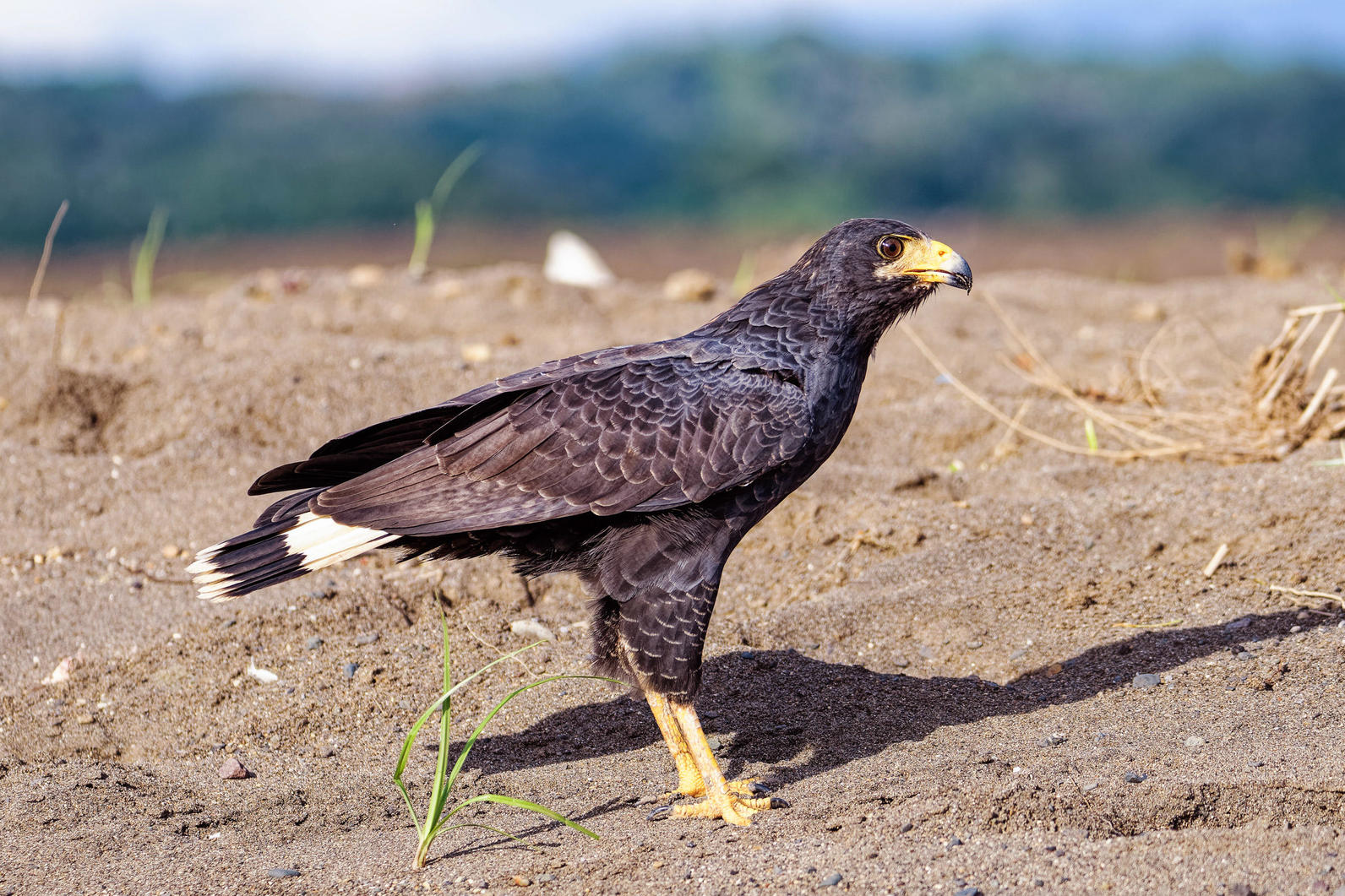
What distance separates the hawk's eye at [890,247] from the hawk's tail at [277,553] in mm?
1691

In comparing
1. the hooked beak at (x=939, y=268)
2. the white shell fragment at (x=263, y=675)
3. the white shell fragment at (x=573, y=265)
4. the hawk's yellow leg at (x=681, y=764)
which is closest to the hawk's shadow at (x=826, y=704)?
the hawk's yellow leg at (x=681, y=764)

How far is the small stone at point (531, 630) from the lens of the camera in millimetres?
4609

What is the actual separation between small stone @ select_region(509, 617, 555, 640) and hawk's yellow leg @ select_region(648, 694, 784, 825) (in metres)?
0.95

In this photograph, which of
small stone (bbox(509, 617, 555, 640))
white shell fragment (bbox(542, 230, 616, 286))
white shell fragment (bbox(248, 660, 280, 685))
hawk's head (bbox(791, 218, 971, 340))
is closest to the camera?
hawk's head (bbox(791, 218, 971, 340))

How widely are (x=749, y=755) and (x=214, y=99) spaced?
33.2m

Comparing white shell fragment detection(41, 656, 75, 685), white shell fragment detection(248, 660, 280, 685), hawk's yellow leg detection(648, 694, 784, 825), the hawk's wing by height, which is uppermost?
the hawk's wing

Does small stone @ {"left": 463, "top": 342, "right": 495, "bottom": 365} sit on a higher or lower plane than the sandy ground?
higher

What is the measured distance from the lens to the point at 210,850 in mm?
3340

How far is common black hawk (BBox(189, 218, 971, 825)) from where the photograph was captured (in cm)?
355

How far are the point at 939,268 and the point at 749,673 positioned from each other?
1.53 meters

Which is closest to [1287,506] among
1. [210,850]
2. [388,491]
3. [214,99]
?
[388,491]

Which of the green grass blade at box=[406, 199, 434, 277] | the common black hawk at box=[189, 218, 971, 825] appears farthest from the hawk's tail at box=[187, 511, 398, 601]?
the green grass blade at box=[406, 199, 434, 277]

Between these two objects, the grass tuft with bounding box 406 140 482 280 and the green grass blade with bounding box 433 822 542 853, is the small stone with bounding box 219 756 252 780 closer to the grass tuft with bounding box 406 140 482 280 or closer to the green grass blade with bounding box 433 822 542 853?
the green grass blade with bounding box 433 822 542 853

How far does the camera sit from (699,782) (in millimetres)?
3646
